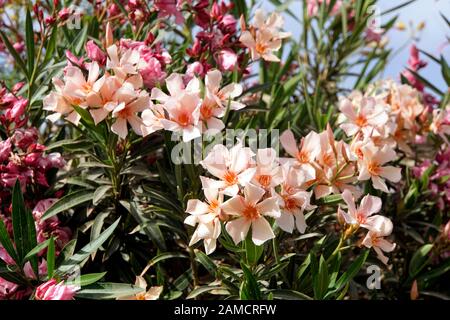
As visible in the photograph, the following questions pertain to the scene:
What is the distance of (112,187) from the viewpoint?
1.67 meters

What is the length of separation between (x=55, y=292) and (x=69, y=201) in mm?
388

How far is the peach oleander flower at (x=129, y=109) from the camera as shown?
56.7 inches

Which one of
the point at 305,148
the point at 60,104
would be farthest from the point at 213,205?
the point at 60,104

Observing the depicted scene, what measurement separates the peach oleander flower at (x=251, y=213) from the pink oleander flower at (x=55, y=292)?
0.33 meters

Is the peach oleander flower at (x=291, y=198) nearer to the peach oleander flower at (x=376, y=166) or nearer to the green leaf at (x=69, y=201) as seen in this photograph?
the peach oleander flower at (x=376, y=166)

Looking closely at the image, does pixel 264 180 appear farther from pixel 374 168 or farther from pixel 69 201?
pixel 69 201

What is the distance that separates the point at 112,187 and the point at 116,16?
572 mm

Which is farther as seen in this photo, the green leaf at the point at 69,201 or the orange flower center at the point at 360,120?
the orange flower center at the point at 360,120

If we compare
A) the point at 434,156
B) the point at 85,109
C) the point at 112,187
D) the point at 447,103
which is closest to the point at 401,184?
the point at 434,156

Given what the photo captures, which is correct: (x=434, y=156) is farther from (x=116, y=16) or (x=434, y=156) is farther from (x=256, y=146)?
(x=116, y=16)

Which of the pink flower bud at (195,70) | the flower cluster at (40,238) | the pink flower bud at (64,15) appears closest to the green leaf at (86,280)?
the flower cluster at (40,238)

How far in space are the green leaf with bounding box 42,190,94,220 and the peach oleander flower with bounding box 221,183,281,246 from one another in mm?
465
